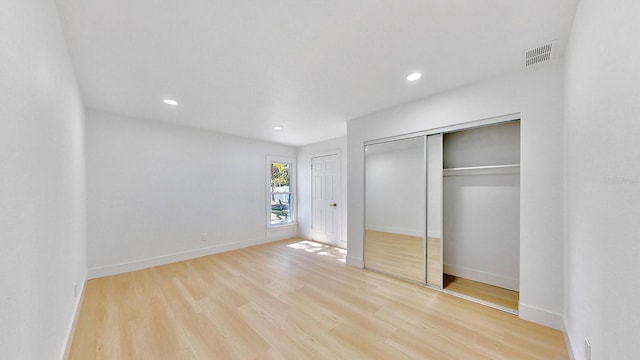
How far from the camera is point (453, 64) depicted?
2.08 m

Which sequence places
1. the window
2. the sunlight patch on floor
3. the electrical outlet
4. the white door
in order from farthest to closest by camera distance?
the window, the white door, the sunlight patch on floor, the electrical outlet

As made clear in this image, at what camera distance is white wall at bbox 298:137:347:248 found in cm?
487

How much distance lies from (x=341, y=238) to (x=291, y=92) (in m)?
3.31

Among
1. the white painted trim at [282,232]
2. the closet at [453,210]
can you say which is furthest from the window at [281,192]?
the closet at [453,210]

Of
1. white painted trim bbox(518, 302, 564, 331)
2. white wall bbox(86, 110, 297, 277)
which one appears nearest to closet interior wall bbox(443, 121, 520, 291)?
white painted trim bbox(518, 302, 564, 331)

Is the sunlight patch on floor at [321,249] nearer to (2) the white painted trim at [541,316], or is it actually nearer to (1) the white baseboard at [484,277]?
(1) the white baseboard at [484,277]

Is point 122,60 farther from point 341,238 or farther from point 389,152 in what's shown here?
point 341,238

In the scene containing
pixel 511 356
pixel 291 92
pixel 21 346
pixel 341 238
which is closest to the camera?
pixel 21 346

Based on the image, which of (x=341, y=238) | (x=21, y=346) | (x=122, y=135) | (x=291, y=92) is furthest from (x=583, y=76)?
(x=122, y=135)

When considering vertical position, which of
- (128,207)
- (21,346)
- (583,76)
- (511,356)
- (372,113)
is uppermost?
(372,113)

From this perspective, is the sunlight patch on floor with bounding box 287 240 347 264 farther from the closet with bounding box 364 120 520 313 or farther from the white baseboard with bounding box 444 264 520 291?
the white baseboard with bounding box 444 264 520 291

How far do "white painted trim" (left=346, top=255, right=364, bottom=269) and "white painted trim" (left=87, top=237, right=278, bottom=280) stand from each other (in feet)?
7.64

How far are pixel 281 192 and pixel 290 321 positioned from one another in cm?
380

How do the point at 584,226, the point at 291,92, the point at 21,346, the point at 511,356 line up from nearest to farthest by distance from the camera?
the point at 21,346, the point at 584,226, the point at 511,356, the point at 291,92
